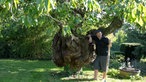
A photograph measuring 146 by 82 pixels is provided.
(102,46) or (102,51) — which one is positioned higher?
(102,46)

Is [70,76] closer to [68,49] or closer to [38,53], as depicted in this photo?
[68,49]

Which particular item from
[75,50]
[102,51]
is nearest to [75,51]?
[75,50]

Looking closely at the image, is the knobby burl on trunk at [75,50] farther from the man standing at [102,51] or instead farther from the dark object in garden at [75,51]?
the man standing at [102,51]

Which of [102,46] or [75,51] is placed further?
[75,51]

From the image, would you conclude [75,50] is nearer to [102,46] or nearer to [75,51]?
[75,51]

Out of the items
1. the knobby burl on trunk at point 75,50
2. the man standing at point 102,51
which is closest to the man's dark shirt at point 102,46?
the man standing at point 102,51

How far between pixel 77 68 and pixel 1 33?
1093 cm

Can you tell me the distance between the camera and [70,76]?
1126 cm

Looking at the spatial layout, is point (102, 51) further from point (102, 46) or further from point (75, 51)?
point (75, 51)

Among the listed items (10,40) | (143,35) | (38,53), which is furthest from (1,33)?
(143,35)

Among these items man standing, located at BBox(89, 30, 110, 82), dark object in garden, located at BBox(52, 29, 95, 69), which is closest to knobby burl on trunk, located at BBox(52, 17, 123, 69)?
dark object in garden, located at BBox(52, 29, 95, 69)

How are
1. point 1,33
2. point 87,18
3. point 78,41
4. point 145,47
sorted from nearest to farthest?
1. point 87,18
2. point 78,41
3. point 145,47
4. point 1,33

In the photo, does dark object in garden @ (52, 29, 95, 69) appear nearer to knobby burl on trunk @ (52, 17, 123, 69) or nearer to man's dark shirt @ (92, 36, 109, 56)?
knobby burl on trunk @ (52, 17, 123, 69)

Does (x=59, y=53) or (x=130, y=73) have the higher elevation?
(x=59, y=53)
